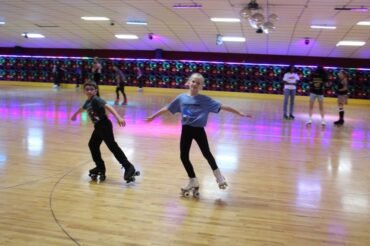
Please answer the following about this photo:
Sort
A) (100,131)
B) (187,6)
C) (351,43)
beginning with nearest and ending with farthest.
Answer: (100,131)
(187,6)
(351,43)

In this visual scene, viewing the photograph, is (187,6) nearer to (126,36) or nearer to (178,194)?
(126,36)

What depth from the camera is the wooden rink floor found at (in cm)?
279

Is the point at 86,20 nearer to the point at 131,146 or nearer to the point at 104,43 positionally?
the point at 104,43

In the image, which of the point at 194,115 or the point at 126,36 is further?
the point at 126,36

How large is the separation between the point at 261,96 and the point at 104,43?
9.24m

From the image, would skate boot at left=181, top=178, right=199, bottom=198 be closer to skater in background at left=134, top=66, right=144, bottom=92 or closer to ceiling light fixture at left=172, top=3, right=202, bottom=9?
ceiling light fixture at left=172, top=3, right=202, bottom=9

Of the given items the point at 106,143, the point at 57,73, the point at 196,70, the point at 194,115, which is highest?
the point at 196,70

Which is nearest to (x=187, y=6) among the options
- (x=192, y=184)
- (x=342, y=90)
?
(x=342, y=90)

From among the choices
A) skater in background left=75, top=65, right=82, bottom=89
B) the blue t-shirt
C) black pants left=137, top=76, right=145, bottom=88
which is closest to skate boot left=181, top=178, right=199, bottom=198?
the blue t-shirt

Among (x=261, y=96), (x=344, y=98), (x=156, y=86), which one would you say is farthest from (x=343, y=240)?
(x=156, y=86)

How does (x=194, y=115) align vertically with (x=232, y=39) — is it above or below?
below

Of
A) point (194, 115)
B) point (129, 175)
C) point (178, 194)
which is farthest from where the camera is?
point (129, 175)

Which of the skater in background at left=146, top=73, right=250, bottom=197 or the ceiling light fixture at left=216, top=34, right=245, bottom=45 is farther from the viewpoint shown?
the ceiling light fixture at left=216, top=34, right=245, bottom=45

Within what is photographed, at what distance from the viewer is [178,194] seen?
3688mm
